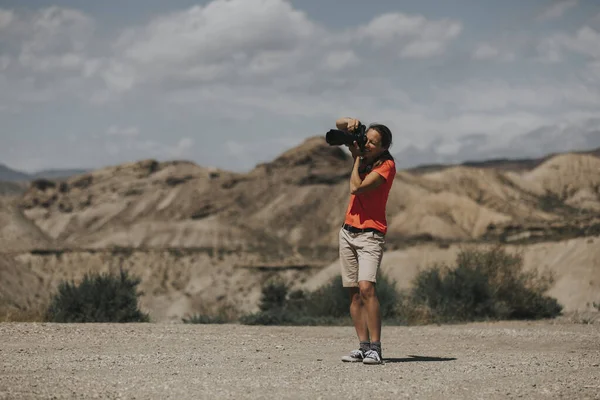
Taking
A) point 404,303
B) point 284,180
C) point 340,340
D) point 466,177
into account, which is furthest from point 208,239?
point 340,340

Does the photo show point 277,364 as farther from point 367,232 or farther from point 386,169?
point 386,169

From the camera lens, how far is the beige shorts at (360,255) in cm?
848

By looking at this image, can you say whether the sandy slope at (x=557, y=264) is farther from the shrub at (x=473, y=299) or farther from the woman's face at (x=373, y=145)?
the woman's face at (x=373, y=145)

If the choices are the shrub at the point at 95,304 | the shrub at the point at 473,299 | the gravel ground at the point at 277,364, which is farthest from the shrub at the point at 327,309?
the gravel ground at the point at 277,364

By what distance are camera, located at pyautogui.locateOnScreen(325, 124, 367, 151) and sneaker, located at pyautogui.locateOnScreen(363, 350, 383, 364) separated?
2.05 metres

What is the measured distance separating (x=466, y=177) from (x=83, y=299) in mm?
94082

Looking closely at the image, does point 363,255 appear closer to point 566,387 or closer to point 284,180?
point 566,387

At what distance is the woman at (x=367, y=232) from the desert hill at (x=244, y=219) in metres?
24.7

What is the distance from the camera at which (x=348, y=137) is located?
8.52 meters

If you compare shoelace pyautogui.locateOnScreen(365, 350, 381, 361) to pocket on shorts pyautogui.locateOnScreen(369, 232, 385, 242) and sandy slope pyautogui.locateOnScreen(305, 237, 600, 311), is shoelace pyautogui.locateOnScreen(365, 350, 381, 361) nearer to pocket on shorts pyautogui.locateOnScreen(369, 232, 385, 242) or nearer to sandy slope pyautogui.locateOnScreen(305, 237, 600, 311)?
pocket on shorts pyautogui.locateOnScreen(369, 232, 385, 242)

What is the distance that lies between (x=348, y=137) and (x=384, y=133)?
1.51 ft

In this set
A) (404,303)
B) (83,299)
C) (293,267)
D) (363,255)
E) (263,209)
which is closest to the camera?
(363,255)

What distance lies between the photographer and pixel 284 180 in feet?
300

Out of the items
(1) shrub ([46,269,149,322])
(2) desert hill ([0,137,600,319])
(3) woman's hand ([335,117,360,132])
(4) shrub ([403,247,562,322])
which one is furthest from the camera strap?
(2) desert hill ([0,137,600,319])
